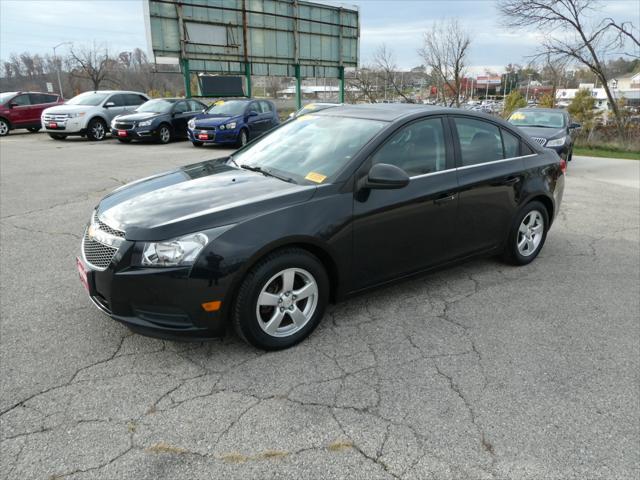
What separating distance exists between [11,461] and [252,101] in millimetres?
14814

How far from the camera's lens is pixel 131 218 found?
305 cm

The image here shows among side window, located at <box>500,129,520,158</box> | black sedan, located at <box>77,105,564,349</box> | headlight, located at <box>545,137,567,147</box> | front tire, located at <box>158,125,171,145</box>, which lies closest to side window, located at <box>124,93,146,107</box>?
front tire, located at <box>158,125,171,145</box>

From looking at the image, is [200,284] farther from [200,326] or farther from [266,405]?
[266,405]

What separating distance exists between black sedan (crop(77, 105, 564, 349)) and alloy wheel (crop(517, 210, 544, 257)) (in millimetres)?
124

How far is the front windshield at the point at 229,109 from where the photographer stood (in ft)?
50.4

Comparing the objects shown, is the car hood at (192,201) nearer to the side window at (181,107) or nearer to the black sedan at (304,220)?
the black sedan at (304,220)

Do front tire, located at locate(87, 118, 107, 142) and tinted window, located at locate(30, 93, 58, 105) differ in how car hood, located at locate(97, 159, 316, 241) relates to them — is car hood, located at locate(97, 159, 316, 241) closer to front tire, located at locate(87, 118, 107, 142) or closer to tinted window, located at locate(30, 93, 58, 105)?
front tire, located at locate(87, 118, 107, 142)

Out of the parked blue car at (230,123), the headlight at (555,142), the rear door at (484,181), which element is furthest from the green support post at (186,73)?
the rear door at (484,181)

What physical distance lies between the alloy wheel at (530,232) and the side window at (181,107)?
48.6 ft

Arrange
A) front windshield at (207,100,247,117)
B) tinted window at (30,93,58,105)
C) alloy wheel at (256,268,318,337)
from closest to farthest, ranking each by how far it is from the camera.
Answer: alloy wheel at (256,268,318,337)
front windshield at (207,100,247,117)
tinted window at (30,93,58,105)

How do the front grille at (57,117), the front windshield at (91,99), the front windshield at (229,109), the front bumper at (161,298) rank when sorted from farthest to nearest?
the front windshield at (91,99) < the front grille at (57,117) < the front windshield at (229,109) < the front bumper at (161,298)

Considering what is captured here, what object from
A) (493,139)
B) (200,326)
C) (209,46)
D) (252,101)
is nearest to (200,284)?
(200,326)

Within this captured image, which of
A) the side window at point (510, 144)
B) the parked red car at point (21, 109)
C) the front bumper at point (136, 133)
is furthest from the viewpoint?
the parked red car at point (21, 109)

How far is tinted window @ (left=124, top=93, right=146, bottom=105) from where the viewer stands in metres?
18.4
